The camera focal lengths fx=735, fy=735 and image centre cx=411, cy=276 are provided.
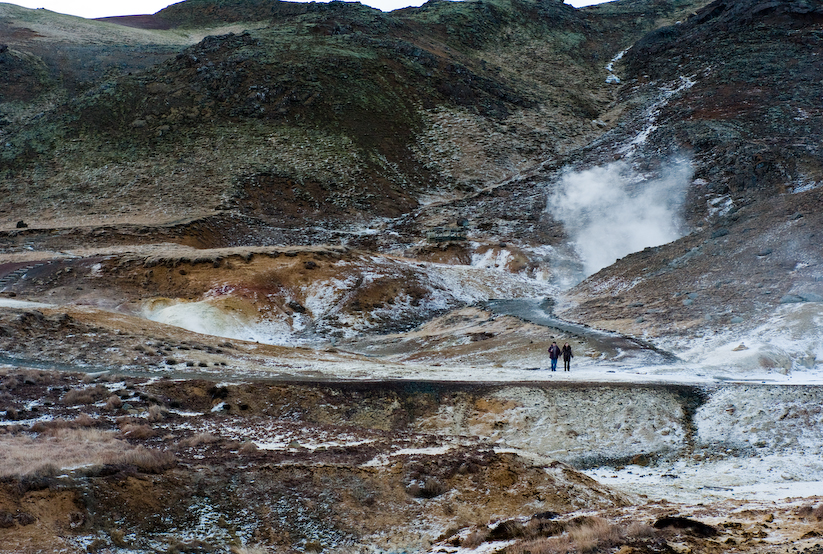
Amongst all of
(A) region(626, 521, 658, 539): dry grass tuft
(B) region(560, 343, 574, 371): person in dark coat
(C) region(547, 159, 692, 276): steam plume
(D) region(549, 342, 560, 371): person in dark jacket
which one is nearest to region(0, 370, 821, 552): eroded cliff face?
(A) region(626, 521, 658, 539): dry grass tuft

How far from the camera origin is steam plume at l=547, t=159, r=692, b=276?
135 feet

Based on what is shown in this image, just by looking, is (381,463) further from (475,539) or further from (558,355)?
(558,355)

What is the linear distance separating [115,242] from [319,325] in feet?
47.9

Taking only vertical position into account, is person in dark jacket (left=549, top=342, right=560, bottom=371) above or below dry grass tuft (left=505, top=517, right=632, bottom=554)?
below

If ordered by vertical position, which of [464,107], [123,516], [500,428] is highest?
[464,107]

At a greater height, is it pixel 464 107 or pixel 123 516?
pixel 464 107

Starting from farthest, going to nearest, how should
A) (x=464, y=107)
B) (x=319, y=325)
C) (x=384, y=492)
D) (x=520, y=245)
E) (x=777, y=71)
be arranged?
(x=464, y=107)
(x=777, y=71)
(x=520, y=245)
(x=319, y=325)
(x=384, y=492)

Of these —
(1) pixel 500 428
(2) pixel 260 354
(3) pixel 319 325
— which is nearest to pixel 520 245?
(3) pixel 319 325

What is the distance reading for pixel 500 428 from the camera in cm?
1753

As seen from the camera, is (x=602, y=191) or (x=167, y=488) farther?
(x=602, y=191)

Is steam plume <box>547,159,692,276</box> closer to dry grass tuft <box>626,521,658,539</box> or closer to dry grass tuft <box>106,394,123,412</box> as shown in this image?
dry grass tuft <box>106,394,123,412</box>

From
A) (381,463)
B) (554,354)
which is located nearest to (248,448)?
(381,463)

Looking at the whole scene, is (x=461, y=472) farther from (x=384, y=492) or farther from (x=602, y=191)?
(x=602, y=191)

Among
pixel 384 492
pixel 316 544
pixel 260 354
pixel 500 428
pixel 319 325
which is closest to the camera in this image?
pixel 316 544
